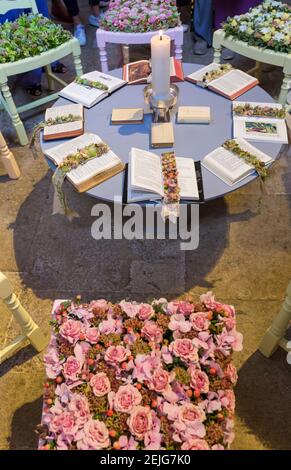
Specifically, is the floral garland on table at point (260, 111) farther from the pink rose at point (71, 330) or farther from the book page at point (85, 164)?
the pink rose at point (71, 330)

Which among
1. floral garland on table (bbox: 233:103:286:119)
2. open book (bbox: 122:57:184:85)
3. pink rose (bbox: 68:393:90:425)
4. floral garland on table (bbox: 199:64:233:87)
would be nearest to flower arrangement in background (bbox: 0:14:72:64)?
open book (bbox: 122:57:184:85)

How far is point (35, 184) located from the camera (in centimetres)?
268

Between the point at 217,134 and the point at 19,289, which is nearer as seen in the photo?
the point at 217,134

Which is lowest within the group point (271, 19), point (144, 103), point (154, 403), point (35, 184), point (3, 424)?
point (3, 424)

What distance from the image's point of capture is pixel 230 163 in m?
1.79

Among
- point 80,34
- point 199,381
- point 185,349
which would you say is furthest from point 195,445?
point 80,34

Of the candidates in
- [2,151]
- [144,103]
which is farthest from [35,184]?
[144,103]

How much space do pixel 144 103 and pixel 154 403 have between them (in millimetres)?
1521

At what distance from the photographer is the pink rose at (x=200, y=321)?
55.0 inches

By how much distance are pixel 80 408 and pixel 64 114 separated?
4.69ft

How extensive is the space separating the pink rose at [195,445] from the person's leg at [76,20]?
367cm

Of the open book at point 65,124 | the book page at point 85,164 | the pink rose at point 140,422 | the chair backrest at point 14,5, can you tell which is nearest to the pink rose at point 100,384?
the pink rose at point 140,422

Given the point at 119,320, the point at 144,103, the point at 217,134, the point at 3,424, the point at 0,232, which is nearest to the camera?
the point at 119,320
